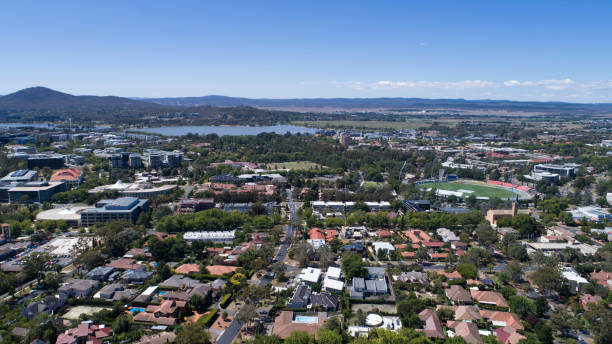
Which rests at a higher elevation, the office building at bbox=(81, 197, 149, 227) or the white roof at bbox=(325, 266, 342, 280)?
the office building at bbox=(81, 197, 149, 227)

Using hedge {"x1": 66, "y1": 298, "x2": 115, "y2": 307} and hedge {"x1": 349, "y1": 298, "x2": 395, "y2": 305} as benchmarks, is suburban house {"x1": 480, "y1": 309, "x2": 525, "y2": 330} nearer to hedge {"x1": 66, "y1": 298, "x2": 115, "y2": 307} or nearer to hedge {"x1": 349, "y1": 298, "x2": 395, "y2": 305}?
hedge {"x1": 349, "y1": 298, "x2": 395, "y2": 305}

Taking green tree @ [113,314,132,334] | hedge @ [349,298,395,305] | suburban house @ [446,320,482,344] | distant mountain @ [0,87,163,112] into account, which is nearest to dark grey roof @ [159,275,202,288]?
green tree @ [113,314,132,334]

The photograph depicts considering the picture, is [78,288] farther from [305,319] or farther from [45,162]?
[45,162]

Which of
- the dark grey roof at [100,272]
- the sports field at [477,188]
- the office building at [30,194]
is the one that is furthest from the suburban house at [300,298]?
the office building at [30,194]

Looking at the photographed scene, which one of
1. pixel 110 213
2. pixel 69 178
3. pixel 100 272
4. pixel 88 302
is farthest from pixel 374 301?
pixel 69 178

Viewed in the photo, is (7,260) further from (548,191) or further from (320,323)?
(548,191)
